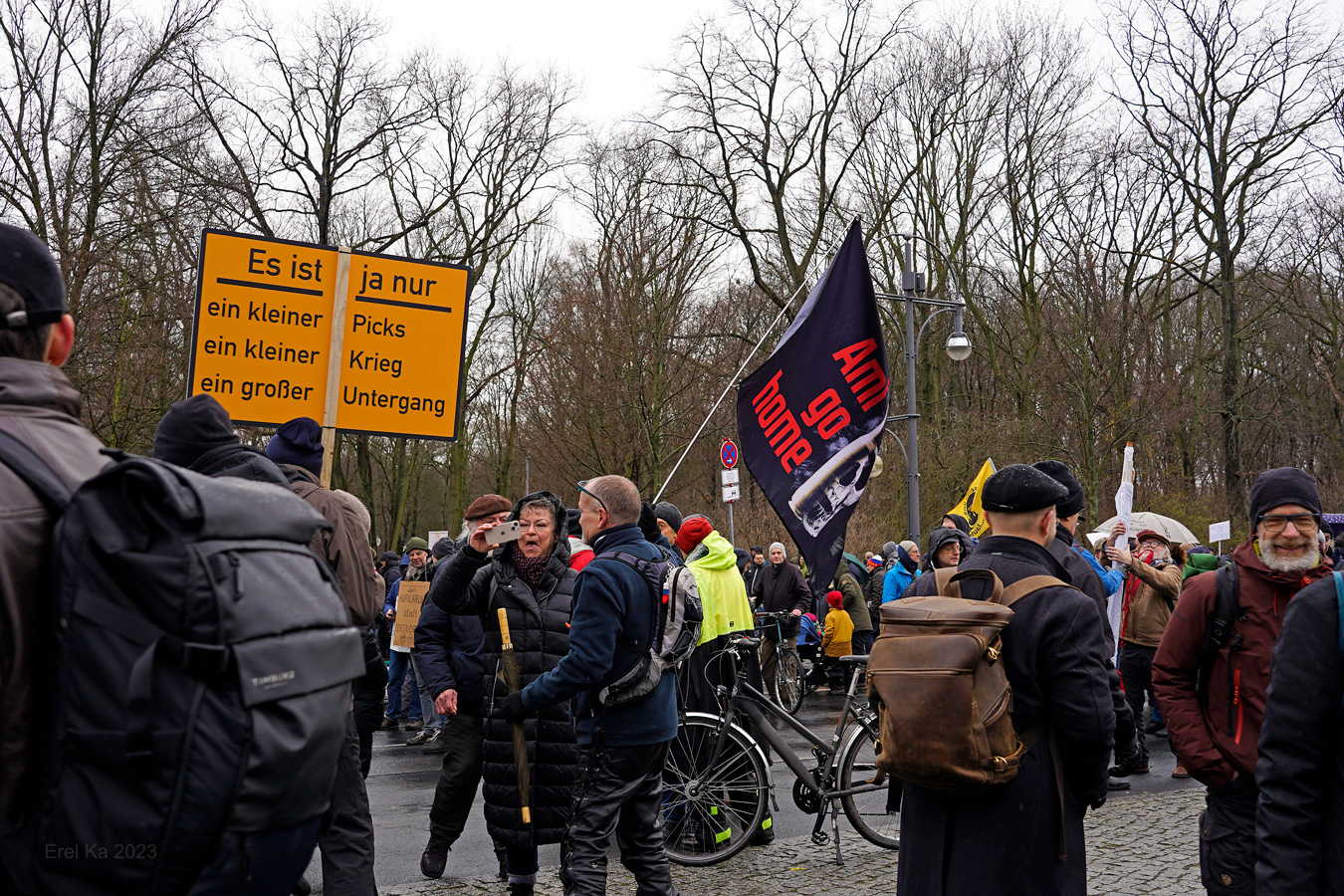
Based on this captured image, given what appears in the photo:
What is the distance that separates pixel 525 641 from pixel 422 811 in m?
2.86

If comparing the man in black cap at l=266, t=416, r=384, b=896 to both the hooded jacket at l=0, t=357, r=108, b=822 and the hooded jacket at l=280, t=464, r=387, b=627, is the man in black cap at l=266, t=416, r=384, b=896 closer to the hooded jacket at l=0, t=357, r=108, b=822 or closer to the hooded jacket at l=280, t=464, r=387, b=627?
the hooded jacket at l=280, t=464, r=387, b=627

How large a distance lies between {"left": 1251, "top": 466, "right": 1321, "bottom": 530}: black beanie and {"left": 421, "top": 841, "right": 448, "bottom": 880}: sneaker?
4223mm

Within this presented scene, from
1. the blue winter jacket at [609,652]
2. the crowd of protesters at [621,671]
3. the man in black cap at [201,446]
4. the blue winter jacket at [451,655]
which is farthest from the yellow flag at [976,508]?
the man in black cap at [201,446]

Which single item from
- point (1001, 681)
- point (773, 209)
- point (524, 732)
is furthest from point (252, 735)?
point (773, 209)

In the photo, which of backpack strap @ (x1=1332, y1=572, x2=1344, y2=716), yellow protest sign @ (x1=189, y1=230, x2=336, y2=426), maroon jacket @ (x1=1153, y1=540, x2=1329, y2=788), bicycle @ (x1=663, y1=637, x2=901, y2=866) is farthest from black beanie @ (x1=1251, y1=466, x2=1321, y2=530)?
yellow protest sign @ (x1=189, y1=230, x2=336, y2=426)

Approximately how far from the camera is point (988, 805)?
3.43 metres

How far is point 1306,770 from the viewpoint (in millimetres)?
2510

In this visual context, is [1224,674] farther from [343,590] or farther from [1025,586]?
[343,590]

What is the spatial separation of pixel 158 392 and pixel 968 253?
72.8 feet

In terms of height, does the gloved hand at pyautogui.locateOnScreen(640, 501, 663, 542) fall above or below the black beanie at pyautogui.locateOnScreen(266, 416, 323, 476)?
below

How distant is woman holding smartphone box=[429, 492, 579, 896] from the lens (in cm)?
550

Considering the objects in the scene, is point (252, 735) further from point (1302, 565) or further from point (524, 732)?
point (524, 732)

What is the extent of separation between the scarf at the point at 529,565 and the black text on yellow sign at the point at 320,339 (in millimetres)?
1425

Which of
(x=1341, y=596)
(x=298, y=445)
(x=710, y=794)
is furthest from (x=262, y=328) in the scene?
(x=1341, y=596)
